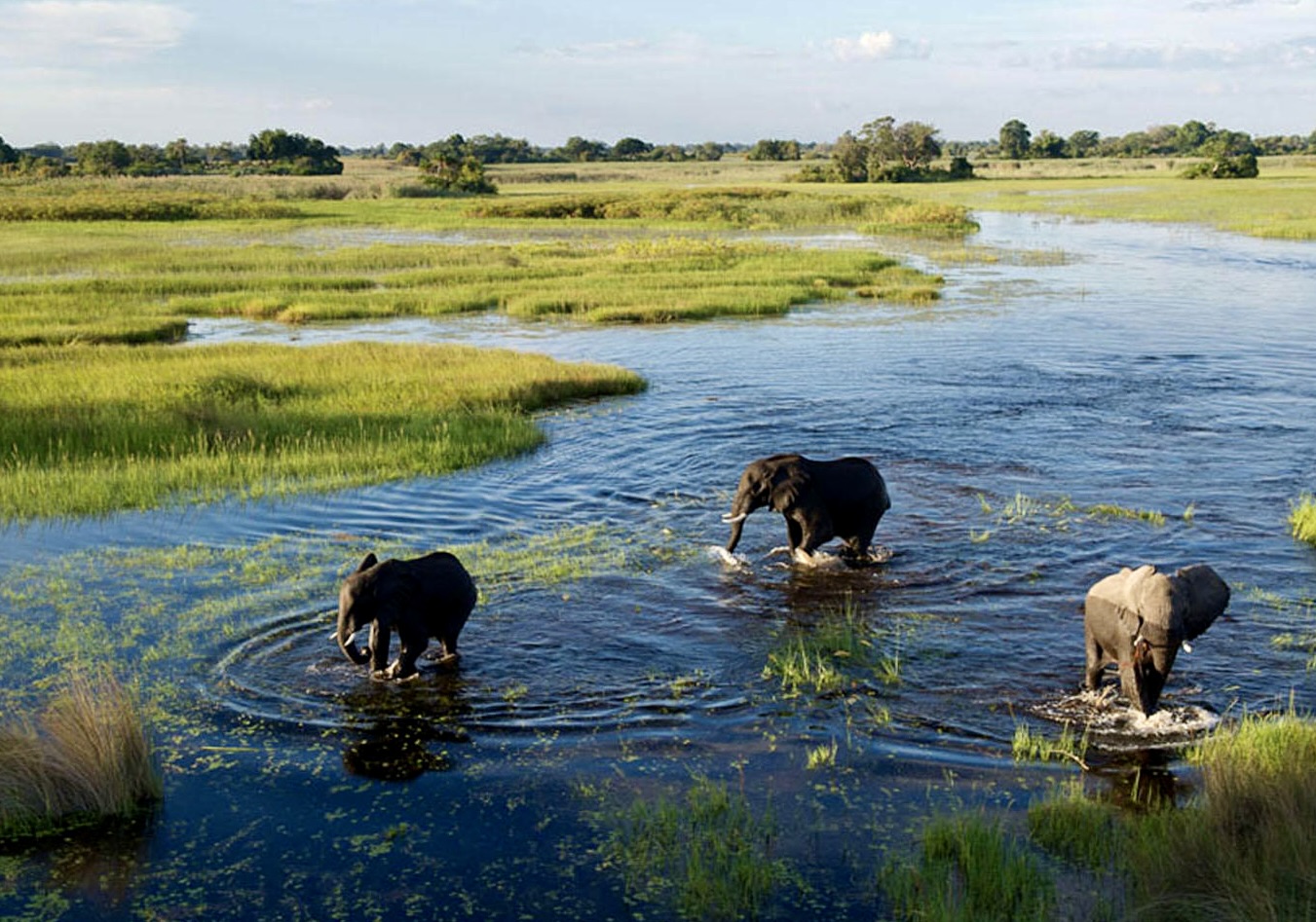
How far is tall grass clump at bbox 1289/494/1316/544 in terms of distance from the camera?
14180 millimetres

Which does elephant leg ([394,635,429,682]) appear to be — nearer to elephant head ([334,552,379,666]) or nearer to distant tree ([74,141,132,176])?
elephant head ([334,552,379,666])

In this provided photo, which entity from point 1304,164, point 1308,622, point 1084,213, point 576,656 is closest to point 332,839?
point 576,656

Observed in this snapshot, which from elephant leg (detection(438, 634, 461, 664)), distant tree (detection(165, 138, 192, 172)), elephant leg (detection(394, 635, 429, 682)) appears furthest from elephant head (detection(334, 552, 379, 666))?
distant tree (detection(165, 138, 192, 172))

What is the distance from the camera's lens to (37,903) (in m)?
7.03

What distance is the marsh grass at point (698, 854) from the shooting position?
23.2 feet

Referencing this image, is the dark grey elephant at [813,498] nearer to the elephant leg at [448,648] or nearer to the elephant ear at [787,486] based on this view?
the elephant ear at [787,486]

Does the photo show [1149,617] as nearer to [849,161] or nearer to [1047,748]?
[1047,748]

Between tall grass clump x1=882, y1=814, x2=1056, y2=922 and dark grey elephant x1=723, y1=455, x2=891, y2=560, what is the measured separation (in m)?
5.35

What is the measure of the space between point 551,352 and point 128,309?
12.9 m

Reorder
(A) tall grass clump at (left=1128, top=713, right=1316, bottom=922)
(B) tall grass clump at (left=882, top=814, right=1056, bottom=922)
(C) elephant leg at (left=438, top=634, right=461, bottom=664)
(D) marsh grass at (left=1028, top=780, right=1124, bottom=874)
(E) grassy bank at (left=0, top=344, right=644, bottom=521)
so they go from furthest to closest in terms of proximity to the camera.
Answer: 1. (E) grassy bank at (left=0, top=344, right=644, bottom=521)
2. (C) elephant leg at (left=438, top=634, right=461, bottom=664)
3. (D) marsh grass at (left=1028, top=780, right=1124, bottom=874)
4. (B) tall grass clump at (left=882, top=814, right=1056, bottom=922)
5. (A) tall grass clump at (left=1128, top=713, right=1316, bottom=922)

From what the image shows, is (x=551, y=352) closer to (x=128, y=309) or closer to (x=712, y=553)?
(x=128, y=309)

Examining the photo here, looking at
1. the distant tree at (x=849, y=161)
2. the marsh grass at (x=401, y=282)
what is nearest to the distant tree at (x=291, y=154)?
the distant tree at (x=849, y=161)

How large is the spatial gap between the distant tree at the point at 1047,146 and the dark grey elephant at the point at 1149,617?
179520mm

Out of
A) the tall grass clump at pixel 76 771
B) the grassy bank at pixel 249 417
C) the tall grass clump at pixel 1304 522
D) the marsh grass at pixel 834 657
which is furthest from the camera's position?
the grassy bank at pixel 249 417
